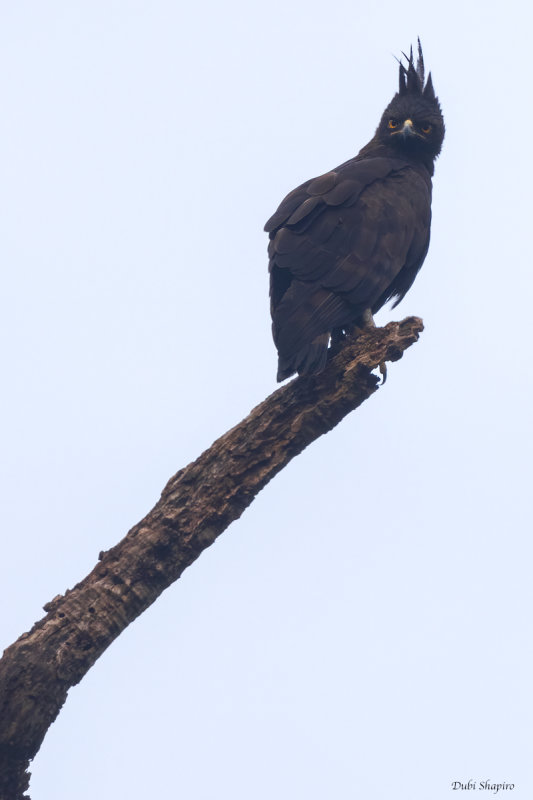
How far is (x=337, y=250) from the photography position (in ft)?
24.6

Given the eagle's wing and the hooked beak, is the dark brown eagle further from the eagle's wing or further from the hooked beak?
the hooked beak

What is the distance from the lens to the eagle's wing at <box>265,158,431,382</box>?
7.02m

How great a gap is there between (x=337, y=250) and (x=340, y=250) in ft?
0.08

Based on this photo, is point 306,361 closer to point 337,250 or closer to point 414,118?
point 337,250

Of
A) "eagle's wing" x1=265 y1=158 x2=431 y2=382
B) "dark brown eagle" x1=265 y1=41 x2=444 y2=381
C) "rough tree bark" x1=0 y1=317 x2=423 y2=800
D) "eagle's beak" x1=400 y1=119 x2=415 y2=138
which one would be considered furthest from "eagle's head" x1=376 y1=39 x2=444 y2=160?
"rough tree bark" x1=0 y1=317 x2=423 y2=800

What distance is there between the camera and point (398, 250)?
26.0 ft

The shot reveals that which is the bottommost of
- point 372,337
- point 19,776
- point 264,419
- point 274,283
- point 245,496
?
point 19,776

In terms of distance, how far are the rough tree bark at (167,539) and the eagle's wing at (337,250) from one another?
1.51ft

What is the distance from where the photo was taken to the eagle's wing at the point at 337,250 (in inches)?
276

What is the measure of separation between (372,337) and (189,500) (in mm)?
1550

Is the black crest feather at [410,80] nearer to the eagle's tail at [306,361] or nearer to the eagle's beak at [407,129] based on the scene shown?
the eagle's beak at [407,129]

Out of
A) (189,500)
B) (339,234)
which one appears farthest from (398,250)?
(189,500)

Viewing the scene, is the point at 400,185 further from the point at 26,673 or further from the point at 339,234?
the point at 26,673

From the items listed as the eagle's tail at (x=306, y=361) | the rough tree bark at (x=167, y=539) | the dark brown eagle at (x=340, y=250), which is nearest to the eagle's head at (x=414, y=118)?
the dark brown eagle at (x=340, y=250)
